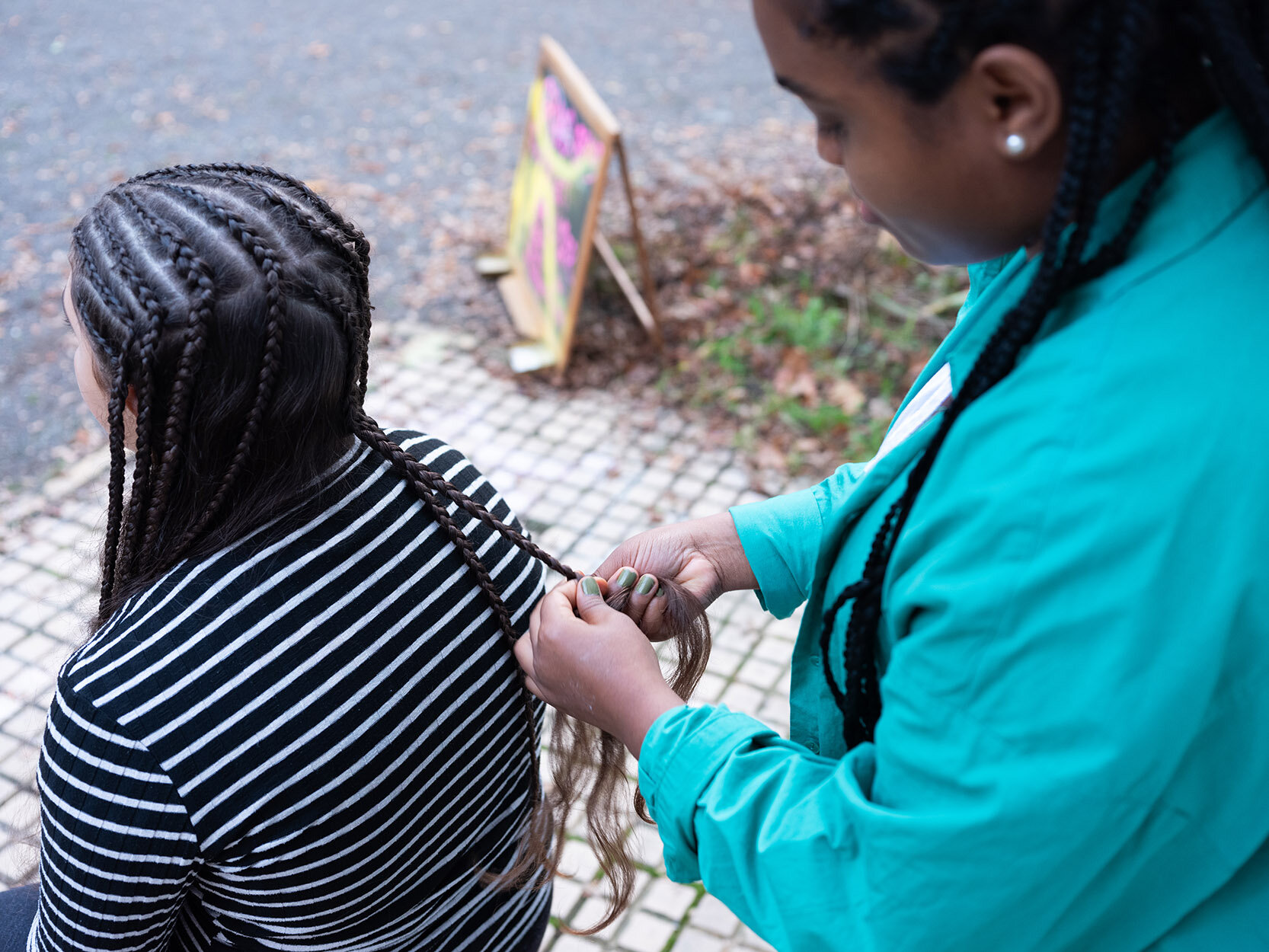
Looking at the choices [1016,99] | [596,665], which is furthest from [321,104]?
[1016,99]

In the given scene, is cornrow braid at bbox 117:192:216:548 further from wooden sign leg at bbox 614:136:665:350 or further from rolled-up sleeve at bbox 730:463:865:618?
wooden sign leg at bbox 614:136:665:350

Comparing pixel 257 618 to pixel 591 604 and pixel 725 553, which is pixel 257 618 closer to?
pixel 591 604

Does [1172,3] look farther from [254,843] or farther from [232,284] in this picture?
[254,843]

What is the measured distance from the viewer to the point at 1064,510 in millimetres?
914

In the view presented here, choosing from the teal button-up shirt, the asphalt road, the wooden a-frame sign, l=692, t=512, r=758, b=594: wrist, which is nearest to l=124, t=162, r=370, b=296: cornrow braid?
l=692, t=512, r=758, b=594: wrist

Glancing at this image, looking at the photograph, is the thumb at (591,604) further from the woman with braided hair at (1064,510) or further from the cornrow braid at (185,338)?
Result: the cornrow braid at (185,338)

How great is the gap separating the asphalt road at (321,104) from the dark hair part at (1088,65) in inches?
189

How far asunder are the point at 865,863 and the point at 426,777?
769 millimetres

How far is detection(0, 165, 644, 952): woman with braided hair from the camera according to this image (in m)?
1.36

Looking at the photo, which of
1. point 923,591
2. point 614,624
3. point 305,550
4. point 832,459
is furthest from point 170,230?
point 832,459

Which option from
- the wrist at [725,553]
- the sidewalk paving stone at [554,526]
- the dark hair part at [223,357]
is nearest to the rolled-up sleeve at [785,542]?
the wrist at [725,553]

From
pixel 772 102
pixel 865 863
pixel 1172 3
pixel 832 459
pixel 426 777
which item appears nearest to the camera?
pixel 1172 3

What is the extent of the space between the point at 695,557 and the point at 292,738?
27.2 inches

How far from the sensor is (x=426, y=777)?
62.1 inches
